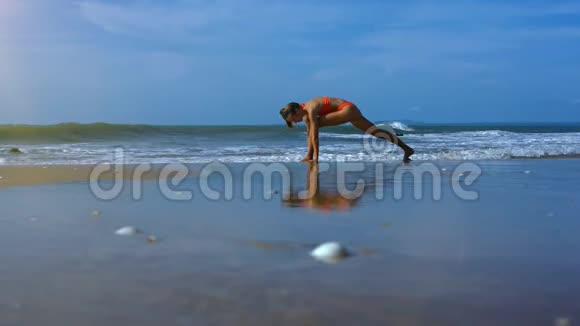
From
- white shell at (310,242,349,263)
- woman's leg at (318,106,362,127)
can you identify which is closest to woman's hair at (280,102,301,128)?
woman's leg at (318,106,362,127)

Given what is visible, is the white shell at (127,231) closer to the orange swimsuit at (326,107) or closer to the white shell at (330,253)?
the white shell at (330,253)

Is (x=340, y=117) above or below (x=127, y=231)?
above

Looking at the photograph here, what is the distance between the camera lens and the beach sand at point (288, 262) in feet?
4.65

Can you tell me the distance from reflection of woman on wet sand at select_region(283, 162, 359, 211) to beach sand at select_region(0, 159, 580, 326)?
0.06 ft

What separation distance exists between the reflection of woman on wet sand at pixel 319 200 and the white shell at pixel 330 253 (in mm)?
1053

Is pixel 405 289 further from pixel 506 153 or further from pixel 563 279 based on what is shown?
pixel 506 153

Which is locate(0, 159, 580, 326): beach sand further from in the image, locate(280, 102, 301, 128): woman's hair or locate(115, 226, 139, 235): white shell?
locate(280, 102, 301, 128): woman's hair

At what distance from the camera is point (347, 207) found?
3166 millimetres

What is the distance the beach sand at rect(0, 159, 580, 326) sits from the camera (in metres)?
1.42

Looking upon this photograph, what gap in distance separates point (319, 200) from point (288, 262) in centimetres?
156

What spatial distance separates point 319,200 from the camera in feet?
11.3

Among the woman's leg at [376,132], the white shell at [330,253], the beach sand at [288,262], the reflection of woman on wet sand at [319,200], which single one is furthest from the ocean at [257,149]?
the white shell at [330,253]

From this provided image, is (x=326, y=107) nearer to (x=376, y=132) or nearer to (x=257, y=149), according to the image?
(x=376, y=132)

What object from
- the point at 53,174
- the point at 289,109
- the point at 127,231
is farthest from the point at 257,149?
the point at 127,231
